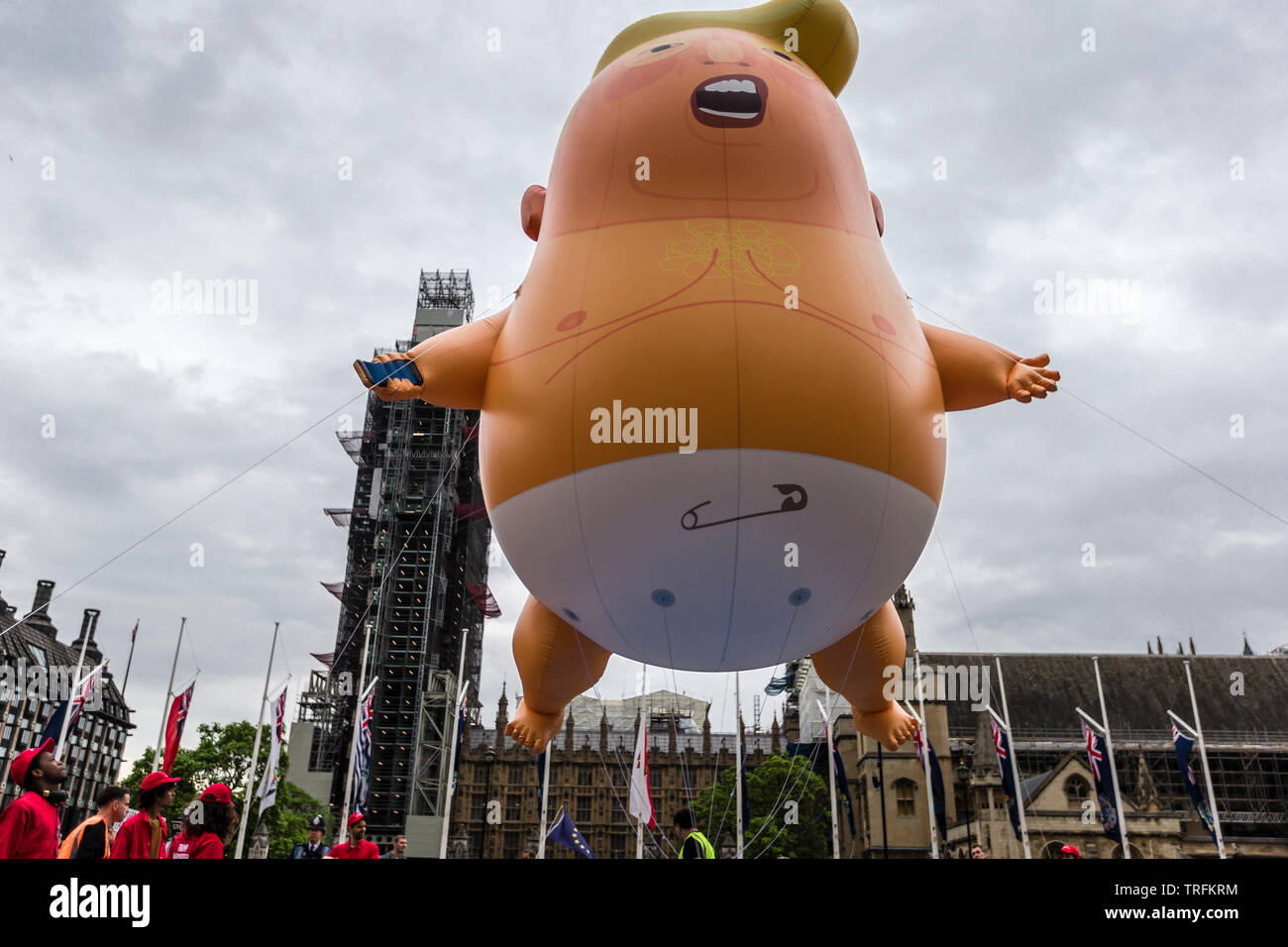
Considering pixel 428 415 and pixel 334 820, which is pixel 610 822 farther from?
pixel 428 415

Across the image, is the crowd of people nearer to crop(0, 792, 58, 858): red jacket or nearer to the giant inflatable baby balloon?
crop(0, 792, 58, 858): red jacket

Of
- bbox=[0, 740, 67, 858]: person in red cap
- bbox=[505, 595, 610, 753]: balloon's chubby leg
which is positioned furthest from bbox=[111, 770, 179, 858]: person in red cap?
bbox=[505, 595, 610, 753]: balloon's chubby leg

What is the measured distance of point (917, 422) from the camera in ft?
22.6

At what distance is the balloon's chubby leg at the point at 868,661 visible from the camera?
8633 millimetres

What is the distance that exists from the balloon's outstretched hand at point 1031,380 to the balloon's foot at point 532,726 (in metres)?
5.35

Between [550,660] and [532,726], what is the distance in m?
1.12

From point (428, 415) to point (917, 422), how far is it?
67.2m

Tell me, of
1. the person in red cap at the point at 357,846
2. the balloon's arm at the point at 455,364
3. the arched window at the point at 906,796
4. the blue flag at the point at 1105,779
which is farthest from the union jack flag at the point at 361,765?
the arched window at the point at 906,796

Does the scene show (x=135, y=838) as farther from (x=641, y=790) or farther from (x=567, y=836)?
(x=641, y=790)

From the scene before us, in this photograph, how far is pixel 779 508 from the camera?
6.27 metres

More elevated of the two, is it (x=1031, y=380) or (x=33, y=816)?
(x=1031, y=380)

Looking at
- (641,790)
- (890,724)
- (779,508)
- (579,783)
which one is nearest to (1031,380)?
(779,508)
